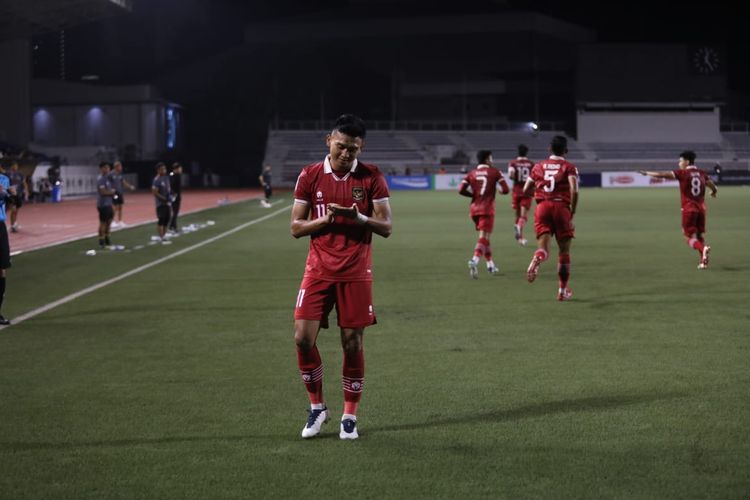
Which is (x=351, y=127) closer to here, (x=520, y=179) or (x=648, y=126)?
(x=520, y=179)

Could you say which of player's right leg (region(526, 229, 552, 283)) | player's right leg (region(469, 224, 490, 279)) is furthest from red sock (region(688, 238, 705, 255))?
player's right leg (region(526, 229, 552, 283))

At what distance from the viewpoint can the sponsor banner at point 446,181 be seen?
2682 inches

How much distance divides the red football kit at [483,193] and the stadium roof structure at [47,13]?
36667 mm

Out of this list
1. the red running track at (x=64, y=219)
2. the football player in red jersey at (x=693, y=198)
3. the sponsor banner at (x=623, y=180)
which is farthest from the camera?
the sponsor banner at (x=623, y=180)

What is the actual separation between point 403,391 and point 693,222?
463 inches

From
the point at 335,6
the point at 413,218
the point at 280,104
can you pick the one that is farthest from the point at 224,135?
the point at 413,218

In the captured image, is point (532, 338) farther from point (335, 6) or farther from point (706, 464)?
point (335, 6)

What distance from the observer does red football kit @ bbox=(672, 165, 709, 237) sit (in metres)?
18.0

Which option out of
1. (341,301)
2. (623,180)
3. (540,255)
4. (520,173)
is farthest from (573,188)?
(623,180)

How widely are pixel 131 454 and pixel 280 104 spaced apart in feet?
271

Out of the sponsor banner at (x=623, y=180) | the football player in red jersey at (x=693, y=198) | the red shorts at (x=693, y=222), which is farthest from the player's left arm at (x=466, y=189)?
Answer: the sponsor banner at (x=623, y=180)

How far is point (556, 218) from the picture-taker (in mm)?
13688

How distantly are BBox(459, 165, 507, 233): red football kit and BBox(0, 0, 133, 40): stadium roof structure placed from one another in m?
36.7

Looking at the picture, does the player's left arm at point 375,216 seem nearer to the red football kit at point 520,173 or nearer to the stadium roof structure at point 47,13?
the red football kit at point 520,173
